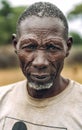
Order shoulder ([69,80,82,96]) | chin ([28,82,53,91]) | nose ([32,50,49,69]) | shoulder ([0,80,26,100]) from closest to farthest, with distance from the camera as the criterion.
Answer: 1. nose ([32,50,49,69])
2. chin ([28,82,53,91])
3. shoulder ([69,80,82,96])
4. shoulder ([0,80,26,100])

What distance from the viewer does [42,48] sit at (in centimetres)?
344

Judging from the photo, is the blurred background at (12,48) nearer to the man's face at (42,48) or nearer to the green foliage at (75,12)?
the green foliage at (75,12)

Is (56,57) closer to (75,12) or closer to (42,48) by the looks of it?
(42,48)

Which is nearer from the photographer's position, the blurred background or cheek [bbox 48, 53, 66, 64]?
cheek [bbox 48, 53, 66, 64]

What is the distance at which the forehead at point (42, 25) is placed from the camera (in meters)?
3.46

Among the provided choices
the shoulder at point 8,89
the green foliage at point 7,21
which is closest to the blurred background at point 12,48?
the green foliage at point 7,21

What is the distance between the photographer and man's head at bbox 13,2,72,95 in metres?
3.41

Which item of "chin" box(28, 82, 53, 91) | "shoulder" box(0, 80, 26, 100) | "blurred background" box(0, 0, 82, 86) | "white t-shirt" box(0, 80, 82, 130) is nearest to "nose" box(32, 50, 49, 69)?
"chin" box(28, 82, 53, 91)

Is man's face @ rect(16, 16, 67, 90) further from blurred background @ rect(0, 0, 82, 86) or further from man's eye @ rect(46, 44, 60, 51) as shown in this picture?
blurred background @ rect(0, 0, 82, 86)

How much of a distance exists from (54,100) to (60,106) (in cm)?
7

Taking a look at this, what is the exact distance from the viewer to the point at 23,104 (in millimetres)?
3688

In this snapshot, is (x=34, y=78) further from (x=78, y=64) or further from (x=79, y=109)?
(x=78, y=64)

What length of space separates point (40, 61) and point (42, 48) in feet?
0.39

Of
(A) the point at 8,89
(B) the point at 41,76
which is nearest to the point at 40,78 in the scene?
(B) the point at 41,76
